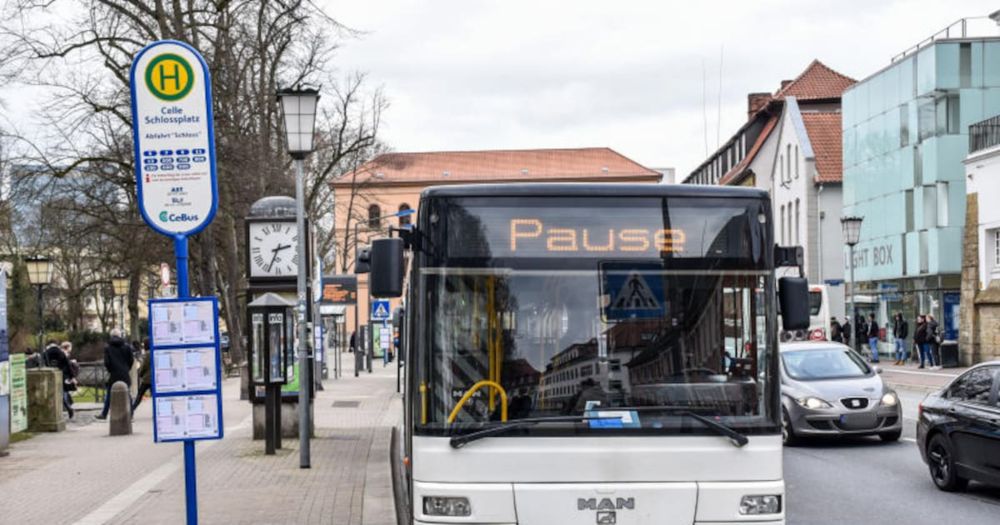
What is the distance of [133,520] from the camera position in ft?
38.1

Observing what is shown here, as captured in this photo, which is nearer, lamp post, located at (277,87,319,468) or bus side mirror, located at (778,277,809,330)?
bus side mirror, located at (778,277,809,330)

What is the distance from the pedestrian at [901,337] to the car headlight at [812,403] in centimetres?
2853

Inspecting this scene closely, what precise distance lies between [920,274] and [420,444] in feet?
135

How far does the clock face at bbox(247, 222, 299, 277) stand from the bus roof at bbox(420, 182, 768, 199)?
37.8 ft

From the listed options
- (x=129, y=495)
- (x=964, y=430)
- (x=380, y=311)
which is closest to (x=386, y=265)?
(x=129, y=495)

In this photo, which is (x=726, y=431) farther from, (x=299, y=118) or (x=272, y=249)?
(x=272, y=249)

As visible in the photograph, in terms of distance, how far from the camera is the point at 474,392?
25.8ft

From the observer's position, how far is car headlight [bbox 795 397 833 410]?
1762cm

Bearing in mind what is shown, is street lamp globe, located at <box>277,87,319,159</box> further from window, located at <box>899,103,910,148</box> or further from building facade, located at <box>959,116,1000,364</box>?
window, located at <box>899,103,910,148</box>

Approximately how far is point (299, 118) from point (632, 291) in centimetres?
1027

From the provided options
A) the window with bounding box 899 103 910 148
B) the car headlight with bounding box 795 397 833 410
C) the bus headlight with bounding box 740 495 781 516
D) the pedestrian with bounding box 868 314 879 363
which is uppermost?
the window with bounding box 899 103 910 148

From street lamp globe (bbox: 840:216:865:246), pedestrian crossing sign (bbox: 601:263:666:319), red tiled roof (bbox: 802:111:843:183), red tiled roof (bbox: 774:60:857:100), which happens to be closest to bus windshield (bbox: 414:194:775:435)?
pedestrian crossing sign (bbox: 601:263:666:319)

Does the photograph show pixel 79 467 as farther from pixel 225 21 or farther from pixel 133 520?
pixel 225 21

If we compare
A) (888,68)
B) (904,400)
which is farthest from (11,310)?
(904,400)
